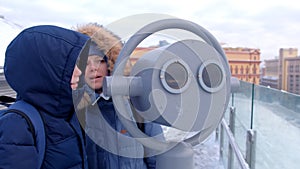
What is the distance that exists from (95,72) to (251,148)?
A: 1.57 metres

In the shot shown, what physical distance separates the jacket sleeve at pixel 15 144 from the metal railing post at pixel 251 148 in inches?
68.7

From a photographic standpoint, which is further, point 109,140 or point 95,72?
point 95,72

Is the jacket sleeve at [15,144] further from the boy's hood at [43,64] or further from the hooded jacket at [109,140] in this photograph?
the hooded jacket at [109,140]

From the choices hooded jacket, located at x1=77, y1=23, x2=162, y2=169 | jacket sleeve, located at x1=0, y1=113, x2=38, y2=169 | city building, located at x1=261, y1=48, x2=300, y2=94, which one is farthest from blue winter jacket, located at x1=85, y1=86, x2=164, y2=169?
city building, located at x1=261, y1=48, x2=300, y2=94

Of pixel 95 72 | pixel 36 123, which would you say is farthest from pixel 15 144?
pixel 95 72

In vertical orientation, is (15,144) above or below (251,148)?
above

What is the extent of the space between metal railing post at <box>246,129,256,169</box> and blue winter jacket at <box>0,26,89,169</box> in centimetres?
156

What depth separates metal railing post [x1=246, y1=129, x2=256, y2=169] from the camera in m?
2.16

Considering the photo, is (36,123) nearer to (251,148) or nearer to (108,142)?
(108,142)

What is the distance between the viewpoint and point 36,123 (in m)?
0.89

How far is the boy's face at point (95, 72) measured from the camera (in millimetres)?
1031

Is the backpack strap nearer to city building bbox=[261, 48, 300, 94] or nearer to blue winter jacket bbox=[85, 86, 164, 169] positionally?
blue winter jacket bbox=[85, 86, 164, 169]

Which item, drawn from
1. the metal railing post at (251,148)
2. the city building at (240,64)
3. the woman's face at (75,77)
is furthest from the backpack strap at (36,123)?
the metal railing post at (251,148)

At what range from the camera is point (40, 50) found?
91 centimetres
